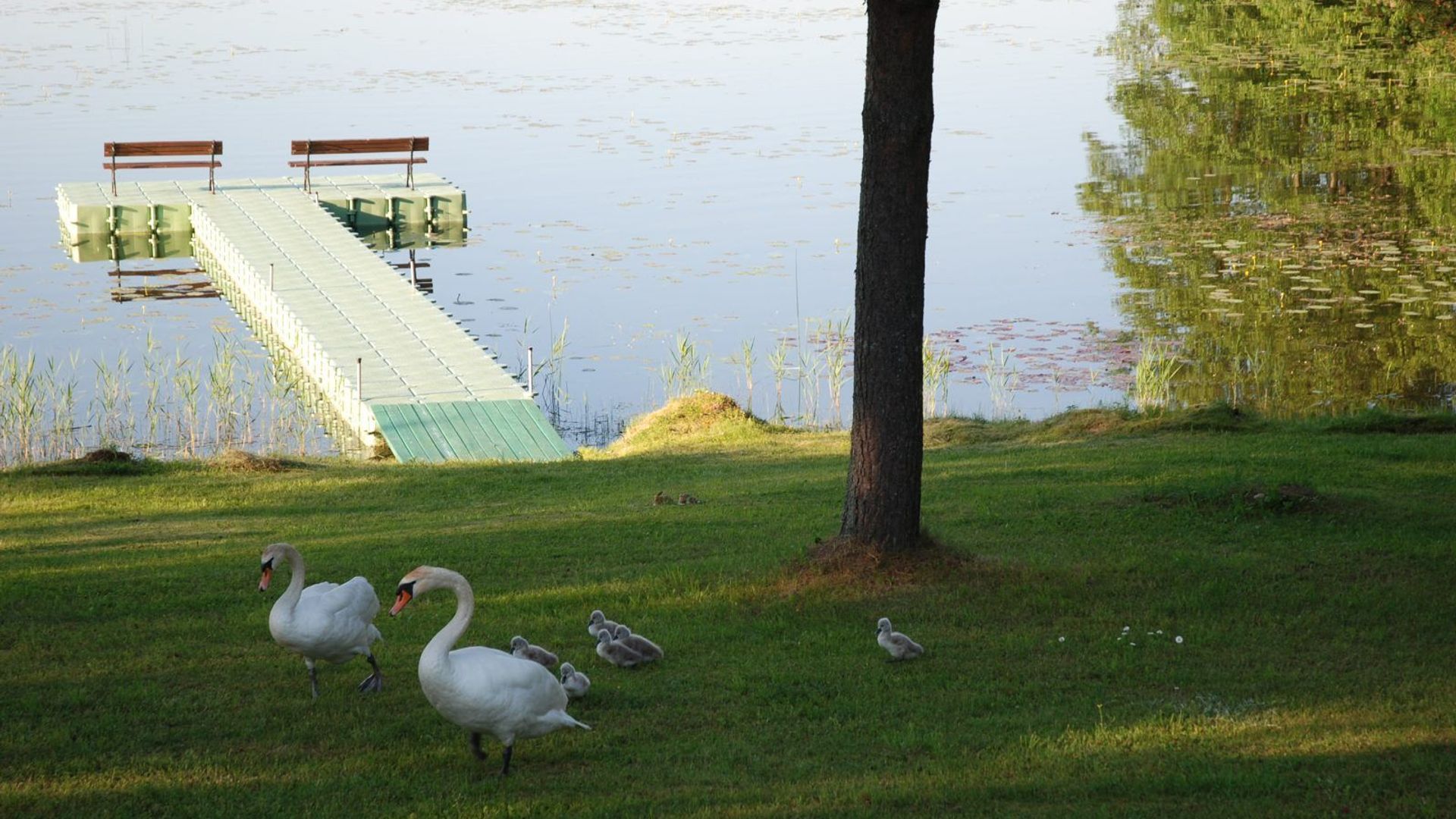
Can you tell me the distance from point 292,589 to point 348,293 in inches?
705

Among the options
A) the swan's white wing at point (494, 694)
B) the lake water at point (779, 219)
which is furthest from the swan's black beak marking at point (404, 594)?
the lake water at point (779, 219)

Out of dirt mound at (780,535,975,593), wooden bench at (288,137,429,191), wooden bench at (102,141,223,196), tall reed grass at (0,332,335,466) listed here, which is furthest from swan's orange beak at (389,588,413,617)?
wooden bench at (102,141,223,196)

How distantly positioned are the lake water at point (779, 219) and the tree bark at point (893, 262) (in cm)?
1107

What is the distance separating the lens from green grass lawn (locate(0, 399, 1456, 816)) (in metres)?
6.56

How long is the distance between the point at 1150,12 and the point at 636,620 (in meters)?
49.5

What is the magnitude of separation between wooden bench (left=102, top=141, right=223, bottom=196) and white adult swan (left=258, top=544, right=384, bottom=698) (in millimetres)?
26240

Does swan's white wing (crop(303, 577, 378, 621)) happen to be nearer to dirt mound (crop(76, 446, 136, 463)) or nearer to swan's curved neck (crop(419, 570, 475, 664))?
swan's curved neck (crop(419, 570, 475, 664))

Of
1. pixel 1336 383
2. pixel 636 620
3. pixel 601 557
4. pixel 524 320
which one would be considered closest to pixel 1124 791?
pixel 636 620

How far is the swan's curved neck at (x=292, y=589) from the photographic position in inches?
301

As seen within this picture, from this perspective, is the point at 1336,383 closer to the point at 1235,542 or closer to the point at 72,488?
the point at 1235,542

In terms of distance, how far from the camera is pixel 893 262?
364 inches

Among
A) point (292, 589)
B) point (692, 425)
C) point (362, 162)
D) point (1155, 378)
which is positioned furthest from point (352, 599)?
point (362, 162)

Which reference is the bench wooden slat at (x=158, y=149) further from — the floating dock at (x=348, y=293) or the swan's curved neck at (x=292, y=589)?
the swan's curved neck at (x=292, y=589)

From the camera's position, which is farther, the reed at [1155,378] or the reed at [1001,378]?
the reed at [1001,378]
